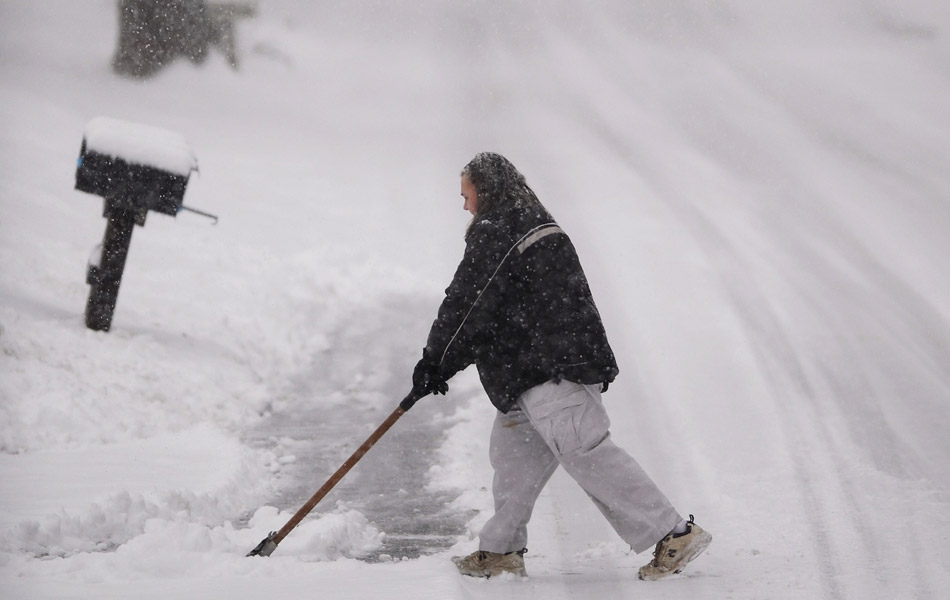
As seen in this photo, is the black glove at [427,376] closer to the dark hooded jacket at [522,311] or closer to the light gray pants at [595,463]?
the dark hooded jacket at [522,311]

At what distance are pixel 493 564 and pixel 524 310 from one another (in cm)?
97

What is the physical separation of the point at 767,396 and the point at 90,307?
4814 mm

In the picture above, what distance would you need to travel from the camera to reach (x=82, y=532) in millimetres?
3467

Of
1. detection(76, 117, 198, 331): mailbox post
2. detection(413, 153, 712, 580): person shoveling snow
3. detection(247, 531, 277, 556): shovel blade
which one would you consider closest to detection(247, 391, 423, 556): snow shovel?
detection(247, 531, 277, 556): shovel blade

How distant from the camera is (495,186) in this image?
3.28 meters

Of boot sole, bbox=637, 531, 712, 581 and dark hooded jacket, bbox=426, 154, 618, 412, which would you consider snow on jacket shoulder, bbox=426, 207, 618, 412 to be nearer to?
dark hooded jacket, bbox=426, 154, 618, 412

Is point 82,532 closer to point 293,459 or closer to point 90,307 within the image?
point 293,459

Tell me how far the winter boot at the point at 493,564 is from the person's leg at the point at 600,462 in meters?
0.42

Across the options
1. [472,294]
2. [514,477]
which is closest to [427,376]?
[472,294]

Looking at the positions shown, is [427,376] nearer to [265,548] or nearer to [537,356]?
[537,356]

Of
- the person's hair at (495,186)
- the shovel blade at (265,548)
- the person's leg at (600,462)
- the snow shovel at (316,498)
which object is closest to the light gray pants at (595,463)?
the person's leg at (600,462)

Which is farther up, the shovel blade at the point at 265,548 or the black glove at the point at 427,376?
the black glove at the point at 427,376

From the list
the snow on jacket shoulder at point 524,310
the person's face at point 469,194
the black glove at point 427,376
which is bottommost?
the black glove at point 427,376

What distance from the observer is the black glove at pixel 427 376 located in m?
3.30
